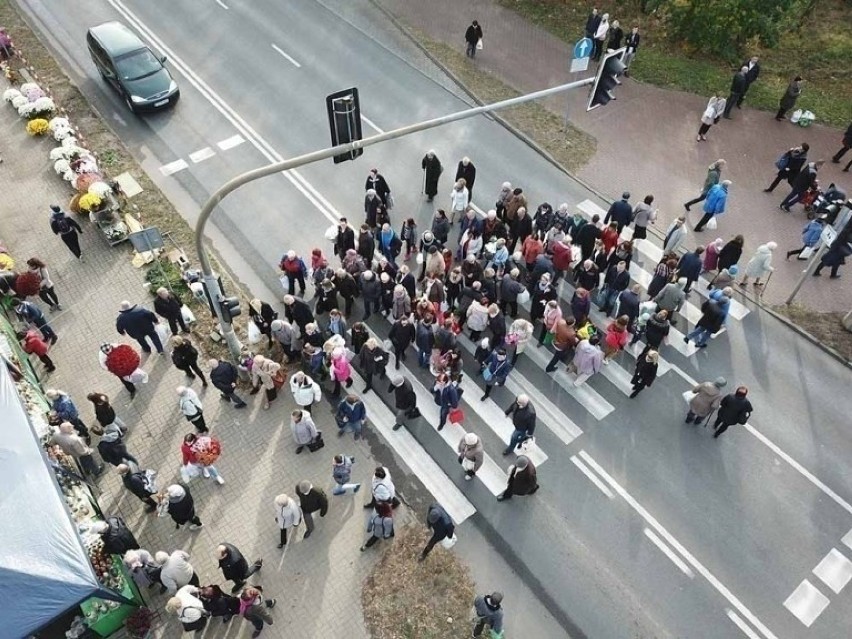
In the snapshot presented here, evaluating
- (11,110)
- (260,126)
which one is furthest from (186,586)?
(11,110)

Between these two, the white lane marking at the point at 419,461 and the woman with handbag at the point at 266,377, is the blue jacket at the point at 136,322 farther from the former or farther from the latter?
the white lane marking at the point at 419,461

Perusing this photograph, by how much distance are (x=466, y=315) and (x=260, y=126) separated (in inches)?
392

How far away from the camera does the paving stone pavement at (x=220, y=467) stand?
34.7ft

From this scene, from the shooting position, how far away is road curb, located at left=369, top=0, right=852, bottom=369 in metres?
14.6

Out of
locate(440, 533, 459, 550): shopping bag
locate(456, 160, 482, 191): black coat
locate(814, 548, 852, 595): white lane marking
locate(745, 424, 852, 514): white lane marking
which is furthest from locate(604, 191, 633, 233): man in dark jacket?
locate(440, 533, 459, 550): shopping bag

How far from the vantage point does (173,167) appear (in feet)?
59.8

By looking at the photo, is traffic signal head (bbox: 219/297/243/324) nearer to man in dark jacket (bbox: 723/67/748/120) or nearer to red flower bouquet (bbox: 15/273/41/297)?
red flower bouquet (bbox: 15/273/41/297)

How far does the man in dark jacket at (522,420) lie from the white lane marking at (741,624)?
14.2ft

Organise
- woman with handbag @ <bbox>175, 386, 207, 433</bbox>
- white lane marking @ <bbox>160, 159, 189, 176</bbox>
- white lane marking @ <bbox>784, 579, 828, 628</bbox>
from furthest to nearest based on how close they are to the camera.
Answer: white lane marking @ <bbox>160, 159, 189, 176</bbox>, woman with handbag @ <bbox>175, 386, 207, 433</bbox>, white lane marking @ <bbox>784, 579, 828, 628</bbox>

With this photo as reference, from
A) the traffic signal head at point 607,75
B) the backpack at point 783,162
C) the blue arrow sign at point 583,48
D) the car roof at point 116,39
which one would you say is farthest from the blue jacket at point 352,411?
the car roof at point 116,39

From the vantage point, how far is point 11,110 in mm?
19625

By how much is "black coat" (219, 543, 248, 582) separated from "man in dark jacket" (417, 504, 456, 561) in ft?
9.67

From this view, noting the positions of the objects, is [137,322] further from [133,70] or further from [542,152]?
[542,152]

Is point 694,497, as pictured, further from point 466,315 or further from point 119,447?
point 119,447
